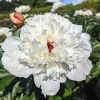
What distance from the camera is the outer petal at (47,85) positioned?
114 centimetres

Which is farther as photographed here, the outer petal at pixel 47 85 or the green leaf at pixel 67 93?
the green leaf at pixel 67 93

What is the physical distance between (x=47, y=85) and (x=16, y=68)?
14cm

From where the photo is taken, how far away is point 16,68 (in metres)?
1.17

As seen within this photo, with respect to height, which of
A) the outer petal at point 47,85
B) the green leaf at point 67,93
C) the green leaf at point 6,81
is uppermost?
the outer petal at point 47,85

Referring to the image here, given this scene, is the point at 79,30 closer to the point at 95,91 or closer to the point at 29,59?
the point at 29,59

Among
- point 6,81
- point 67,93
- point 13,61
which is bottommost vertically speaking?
point 67,93

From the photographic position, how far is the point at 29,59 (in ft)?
3.76

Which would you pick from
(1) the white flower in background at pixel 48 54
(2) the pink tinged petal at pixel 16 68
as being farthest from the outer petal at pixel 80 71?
(2) the pink tinged petal at pixel 16 68

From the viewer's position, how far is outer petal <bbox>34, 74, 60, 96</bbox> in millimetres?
1144

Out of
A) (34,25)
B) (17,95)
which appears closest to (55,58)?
(34,25)

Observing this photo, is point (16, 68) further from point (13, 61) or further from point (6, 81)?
point (6, 81)

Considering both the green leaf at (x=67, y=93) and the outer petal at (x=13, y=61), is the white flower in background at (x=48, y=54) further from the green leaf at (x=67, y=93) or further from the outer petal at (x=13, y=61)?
the green leaf at (x=67, y=93)

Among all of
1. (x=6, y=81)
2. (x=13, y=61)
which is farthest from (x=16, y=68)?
(x=6, y=81)

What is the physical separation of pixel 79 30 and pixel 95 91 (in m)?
0.62
